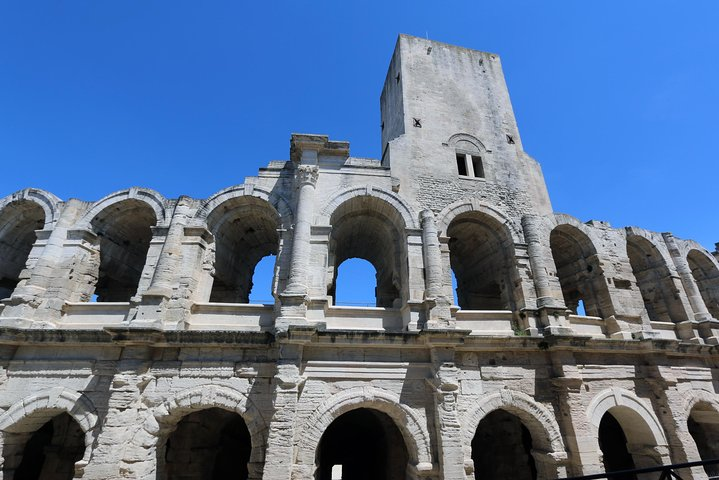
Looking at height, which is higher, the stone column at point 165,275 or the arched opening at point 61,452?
the stone column at point 165,275

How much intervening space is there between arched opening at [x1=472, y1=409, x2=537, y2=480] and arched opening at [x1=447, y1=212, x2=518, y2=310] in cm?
373

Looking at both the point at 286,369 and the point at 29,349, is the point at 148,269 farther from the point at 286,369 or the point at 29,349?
the point at 286,369

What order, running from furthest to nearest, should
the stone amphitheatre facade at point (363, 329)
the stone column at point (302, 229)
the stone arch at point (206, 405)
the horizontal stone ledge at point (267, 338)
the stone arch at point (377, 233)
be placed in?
the stone arch at point (377, 233), the stone column at point (302, 229), the horizontal stone ledge at point (267, 338), the stone amphitheatre facade at point (363, 329), the stone arch at point (206, 405)

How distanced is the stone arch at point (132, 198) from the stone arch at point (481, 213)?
8594mm

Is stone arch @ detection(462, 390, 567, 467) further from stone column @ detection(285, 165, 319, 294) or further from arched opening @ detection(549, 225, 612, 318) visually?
stone column @ detection(285, 165, 319, 294)

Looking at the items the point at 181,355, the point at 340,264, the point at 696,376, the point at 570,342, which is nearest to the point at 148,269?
the point at 181,355

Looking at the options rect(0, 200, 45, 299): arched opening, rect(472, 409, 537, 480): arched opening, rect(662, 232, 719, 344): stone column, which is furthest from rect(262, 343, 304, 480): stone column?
rect(662, 232, 719, 344): stone column

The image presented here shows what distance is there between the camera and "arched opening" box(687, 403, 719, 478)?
10.7 metres

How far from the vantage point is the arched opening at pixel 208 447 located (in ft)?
32.8

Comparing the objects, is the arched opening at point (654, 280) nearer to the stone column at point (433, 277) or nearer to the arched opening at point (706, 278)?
the arched opening at point (706, 278)

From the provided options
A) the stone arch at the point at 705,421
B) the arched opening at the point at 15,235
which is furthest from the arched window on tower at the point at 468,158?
the arched opening at the point at 15,235

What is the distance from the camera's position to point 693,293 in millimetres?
12188

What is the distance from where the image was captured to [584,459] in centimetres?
832

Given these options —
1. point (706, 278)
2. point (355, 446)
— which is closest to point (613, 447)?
point (706, 278)
